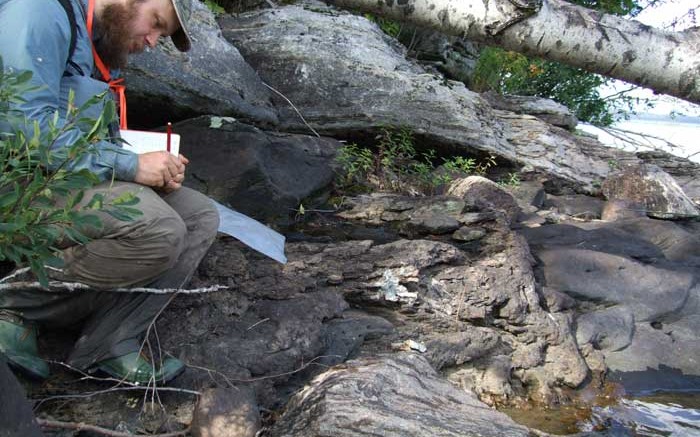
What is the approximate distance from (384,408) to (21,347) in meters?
1.53

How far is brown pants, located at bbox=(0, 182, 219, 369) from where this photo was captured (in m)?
2.85

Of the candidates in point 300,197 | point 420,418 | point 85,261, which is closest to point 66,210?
point 85,261

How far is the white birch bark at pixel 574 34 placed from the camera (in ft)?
11.6

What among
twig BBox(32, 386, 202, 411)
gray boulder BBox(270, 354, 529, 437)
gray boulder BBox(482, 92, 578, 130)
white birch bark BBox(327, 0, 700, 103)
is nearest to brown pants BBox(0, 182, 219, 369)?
twig BBox(32, 386, 202, 411)

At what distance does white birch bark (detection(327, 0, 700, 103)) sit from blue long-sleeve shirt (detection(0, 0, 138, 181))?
1471 millimetres

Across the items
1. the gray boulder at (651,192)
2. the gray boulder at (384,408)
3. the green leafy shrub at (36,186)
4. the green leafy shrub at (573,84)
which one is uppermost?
the green leafy shrub at (36,186)

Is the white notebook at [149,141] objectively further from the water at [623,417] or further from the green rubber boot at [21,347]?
the water at [623,417]

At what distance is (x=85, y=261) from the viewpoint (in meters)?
2.88

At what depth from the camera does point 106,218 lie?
2.78 meters

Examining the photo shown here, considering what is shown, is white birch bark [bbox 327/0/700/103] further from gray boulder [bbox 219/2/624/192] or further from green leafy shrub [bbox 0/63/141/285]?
gray boulder [bbox 219/2/624/192]

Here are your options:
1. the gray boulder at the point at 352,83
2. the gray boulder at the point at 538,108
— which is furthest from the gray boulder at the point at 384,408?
the gray boulder at the point at 538,108

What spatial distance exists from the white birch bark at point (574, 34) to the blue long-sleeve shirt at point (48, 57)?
4.83 feet

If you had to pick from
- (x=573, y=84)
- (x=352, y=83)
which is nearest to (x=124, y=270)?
(x=352, y=83)

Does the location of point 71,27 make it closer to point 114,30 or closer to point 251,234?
point 114,30
